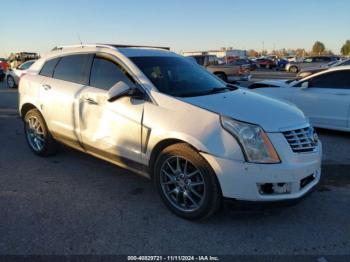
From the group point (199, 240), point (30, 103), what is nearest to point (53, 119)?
point (30, 103)

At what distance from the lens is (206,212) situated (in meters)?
3.82

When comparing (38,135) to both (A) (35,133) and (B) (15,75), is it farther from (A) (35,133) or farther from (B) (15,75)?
(B) (15,75)

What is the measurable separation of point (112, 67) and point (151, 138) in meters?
1.22

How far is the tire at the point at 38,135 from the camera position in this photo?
596 cm

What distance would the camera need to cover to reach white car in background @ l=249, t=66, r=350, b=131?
25.4 feet

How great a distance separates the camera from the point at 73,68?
17.8ft

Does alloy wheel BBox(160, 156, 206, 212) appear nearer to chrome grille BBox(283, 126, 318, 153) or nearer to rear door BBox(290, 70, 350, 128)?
chrome grille BBox(283, 126, 318, 153)

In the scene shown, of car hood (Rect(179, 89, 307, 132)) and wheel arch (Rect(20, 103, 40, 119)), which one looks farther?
wheel arch (Rect(20, 103, 40, 119))

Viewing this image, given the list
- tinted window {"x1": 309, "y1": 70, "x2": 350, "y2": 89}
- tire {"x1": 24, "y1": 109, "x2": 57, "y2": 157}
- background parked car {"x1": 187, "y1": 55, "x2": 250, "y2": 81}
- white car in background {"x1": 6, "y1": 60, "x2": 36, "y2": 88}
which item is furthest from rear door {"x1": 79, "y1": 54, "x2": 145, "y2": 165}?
background parked car {"x1": 187, "y1": 55, "x2": 250, "y2": 81}

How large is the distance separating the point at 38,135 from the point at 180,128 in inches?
128

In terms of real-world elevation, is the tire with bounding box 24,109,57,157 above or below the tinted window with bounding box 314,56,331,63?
below

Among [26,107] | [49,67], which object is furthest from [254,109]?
[26,107]

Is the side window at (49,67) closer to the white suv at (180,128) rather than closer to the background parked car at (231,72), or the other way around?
the white suv at (180,128)

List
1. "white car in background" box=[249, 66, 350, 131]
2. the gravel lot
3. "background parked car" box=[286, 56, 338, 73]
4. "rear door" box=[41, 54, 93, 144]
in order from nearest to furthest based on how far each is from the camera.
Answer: the gravel lot, "rear door" box=[41, 54, 93, 144], "white car in background" box=[249, 66, 350, 131], "background parked car" box=[286, 56, 338, 73]
